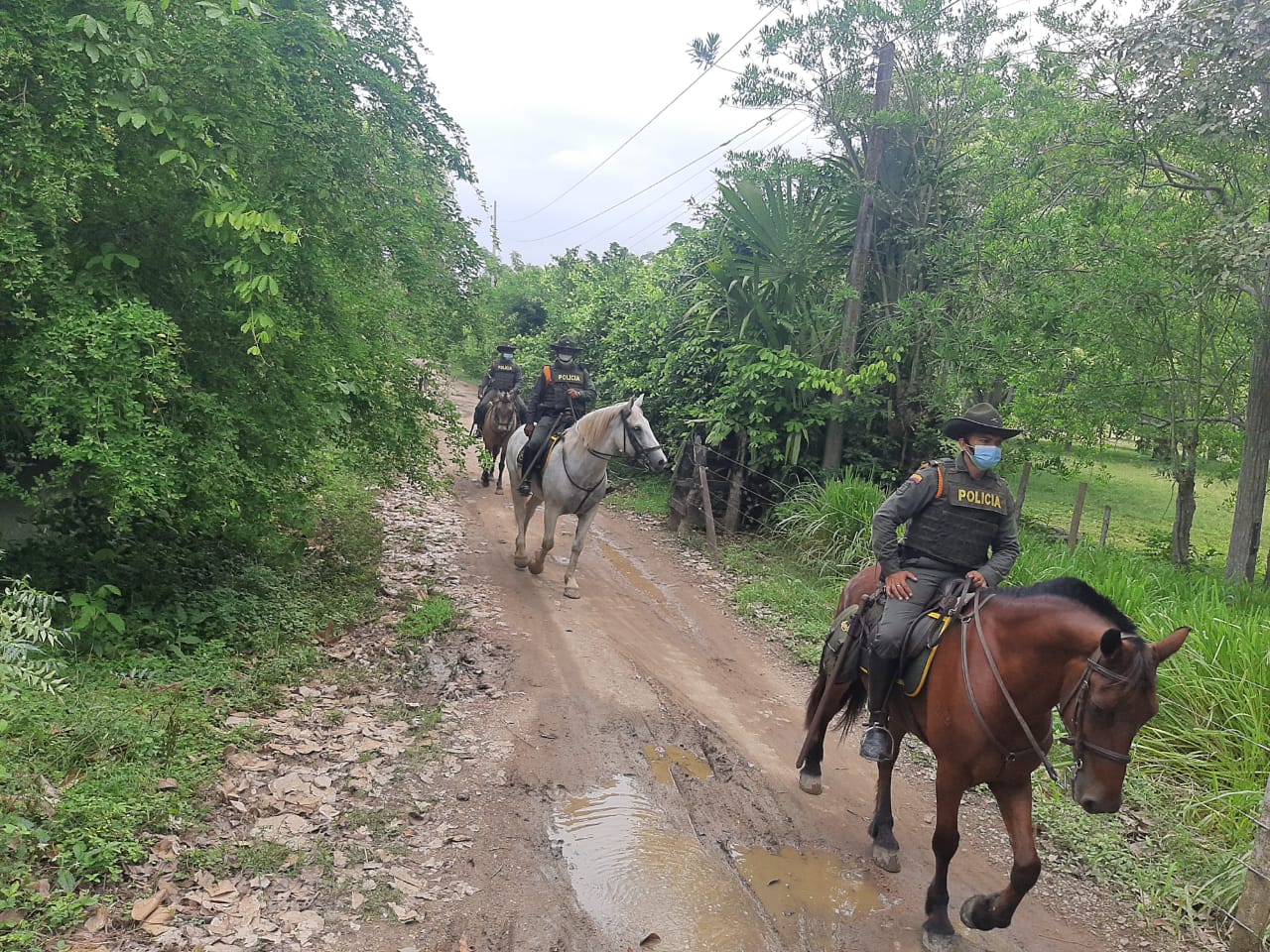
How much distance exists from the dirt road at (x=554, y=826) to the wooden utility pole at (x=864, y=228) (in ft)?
17.8

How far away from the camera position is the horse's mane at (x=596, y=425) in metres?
8.62

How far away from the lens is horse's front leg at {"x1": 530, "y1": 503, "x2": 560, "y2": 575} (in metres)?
9.01

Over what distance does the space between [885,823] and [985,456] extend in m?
2.31

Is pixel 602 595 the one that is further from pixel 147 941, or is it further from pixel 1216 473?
pixel 1216 473

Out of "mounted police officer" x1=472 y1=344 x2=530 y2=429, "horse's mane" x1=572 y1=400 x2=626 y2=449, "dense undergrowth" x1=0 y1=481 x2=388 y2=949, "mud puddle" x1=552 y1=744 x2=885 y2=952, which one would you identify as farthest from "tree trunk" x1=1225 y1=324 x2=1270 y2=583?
"mounted police officer" x1=472 y1=344 x2=530 y2=429

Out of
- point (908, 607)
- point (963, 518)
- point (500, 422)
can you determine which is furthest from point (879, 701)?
point (500, 422)

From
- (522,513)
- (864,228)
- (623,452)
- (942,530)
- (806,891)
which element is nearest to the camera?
(806,891)

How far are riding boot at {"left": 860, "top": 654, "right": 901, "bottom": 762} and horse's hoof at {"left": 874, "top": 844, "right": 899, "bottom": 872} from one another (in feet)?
1.83

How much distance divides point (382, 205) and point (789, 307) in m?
7.29

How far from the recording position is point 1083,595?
368 cm

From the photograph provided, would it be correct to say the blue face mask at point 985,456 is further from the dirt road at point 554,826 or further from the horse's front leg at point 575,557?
the horse's front leg at point 575,557

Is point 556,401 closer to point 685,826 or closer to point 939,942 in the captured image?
point 685,826

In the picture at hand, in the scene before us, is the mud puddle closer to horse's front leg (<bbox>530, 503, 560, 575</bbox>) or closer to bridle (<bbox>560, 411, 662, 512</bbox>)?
bridle (<bbox>560, 411, 662, 512</bbox>)

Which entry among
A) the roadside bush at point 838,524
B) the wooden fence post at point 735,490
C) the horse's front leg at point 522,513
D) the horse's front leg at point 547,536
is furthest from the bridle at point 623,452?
the wooden fence post at point 735,490
